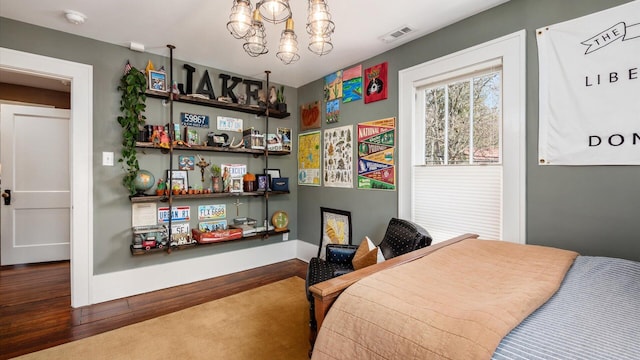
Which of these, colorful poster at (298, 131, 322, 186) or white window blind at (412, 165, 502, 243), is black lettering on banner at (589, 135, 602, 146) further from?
colorful poster at (298, 131, 322, 186)

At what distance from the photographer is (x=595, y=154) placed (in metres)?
1.69

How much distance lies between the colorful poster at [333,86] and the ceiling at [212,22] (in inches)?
11.5

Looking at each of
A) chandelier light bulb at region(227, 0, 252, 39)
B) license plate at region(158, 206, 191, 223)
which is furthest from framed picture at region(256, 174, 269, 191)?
chandelier light bulb at region(227, 0, 252, 39)

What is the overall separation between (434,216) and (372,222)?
682 mm

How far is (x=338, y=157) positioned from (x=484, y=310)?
2.59m

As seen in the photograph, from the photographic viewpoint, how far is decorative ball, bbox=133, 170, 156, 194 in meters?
2.72

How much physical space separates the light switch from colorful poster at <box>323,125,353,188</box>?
7.28 feet

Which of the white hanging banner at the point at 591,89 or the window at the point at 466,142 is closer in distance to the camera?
the white hanging banner at the point at 591,89

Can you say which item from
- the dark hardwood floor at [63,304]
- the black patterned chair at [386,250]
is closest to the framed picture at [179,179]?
the dark hardwood floor at [63,304]

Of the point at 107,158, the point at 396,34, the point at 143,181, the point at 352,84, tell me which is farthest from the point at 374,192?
the point at 107,158

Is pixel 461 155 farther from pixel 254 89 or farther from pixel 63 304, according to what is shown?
pixel 63 304

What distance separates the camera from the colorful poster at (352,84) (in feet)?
10.2

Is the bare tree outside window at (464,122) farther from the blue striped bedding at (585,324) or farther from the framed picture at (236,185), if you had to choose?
the framed picture at (236,185)

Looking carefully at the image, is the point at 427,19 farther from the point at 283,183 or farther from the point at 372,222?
the point at 283,183
